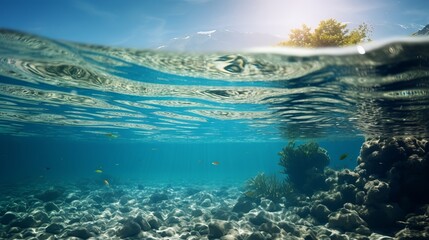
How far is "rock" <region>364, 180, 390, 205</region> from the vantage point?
46.0 feet

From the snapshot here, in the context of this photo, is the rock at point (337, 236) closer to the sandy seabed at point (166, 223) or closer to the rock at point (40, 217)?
the sandy seabed at point (166, 223)

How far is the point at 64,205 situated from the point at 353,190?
72.3ft

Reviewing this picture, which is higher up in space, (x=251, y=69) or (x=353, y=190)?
(x=251, y=69)

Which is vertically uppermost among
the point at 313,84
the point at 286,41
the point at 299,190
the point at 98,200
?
the point at 286,41

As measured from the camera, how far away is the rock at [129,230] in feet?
44.2

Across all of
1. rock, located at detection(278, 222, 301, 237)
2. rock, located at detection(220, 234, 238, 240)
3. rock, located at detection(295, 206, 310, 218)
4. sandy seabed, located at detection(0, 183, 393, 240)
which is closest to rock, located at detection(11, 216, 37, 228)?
sandy seabed, located at detection(0, 183, 393, 240)

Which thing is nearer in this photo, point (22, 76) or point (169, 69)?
point (169, 69)

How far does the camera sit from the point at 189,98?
56.6 ft

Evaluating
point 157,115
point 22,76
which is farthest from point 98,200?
point 22,76

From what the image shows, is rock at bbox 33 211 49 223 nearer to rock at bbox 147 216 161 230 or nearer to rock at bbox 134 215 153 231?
rock at bbox 134 215 153 231

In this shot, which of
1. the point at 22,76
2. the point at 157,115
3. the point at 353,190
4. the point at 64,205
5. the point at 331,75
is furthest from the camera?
the point at 157,115

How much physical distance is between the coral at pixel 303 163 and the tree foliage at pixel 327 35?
10.4 m

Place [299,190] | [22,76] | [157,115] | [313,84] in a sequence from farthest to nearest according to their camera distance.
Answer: [157,115]
[299,190]
[22,76]
[313,84]

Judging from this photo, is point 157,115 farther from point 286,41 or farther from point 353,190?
point 353,190
